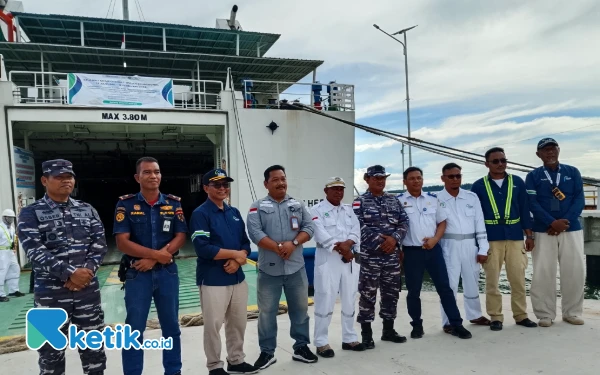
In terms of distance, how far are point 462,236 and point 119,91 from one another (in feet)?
25.3

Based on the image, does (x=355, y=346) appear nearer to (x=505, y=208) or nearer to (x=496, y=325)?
(x=496, y=325)

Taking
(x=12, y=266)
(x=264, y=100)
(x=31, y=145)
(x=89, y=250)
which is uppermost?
(x=264, y=100)

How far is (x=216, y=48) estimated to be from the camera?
45.9 ft

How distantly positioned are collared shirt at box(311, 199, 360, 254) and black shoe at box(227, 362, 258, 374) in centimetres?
111

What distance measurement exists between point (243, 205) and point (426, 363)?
6.76 m

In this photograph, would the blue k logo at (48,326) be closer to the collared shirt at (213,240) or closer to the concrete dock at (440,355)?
the concrete dock at (440,355)

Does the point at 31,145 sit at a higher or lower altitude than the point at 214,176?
higher

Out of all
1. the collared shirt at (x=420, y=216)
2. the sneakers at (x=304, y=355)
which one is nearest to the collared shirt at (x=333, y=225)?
the collared shirt at (x=420, y=216)

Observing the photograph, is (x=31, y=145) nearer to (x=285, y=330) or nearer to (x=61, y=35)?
(x=61, y=35)

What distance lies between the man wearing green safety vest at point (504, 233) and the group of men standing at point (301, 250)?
0.01 metres

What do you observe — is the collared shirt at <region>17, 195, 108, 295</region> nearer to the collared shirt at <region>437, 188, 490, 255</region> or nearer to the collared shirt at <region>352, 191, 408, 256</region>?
the collared shirt at <region>352, 191, 408, 256</region>

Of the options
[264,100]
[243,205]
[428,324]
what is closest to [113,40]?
[264,100]

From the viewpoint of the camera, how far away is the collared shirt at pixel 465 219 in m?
4.01

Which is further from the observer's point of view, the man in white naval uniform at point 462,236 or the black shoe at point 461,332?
the man in white naval uniform at point 462,236
